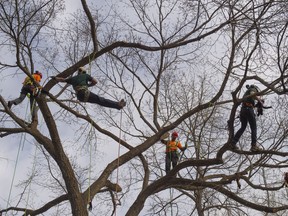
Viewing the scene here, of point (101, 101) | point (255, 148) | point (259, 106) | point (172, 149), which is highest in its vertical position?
point (172, 149)

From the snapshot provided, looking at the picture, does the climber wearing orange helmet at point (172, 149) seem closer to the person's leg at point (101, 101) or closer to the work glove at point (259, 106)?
the person's leg at point (101, 101)

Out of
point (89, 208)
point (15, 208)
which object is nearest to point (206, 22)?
point (89, 208)

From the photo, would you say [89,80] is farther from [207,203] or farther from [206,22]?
[207,203]

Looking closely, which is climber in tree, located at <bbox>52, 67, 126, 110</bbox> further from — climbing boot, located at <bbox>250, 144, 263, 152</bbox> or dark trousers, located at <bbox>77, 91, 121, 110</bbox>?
climbing boot, located at <bbox>250, 144, 263, 152</bbox>

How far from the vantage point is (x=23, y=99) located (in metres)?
7.74

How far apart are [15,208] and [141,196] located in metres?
2.84

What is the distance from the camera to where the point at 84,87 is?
666cm

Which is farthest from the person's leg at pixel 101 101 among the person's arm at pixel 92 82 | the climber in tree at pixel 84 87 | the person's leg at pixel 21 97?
the person's leg at pixel 21 97

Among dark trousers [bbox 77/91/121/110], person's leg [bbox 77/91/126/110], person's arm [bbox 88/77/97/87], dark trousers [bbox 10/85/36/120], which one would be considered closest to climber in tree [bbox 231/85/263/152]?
person's leg [bbox 77/91/126/110]

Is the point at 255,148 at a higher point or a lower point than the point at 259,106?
lower

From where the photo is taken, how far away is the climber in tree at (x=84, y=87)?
21.8ft

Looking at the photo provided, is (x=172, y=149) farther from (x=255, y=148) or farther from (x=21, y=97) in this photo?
(x=21, y=97)

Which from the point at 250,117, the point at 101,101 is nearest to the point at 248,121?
the point at 250,117

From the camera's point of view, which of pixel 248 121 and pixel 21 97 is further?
pixel 21 97
